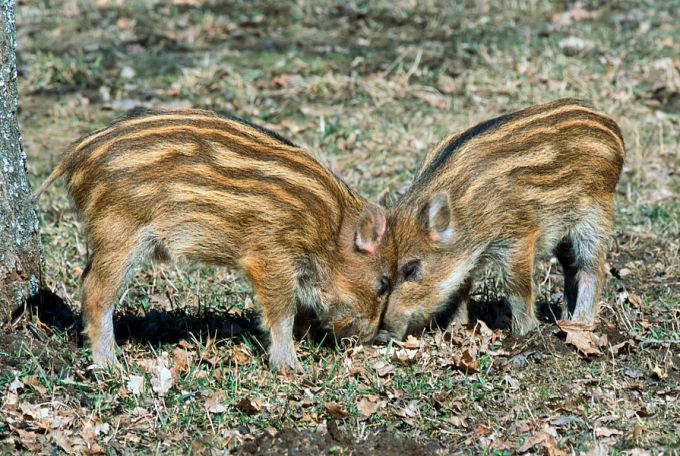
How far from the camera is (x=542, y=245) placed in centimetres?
608

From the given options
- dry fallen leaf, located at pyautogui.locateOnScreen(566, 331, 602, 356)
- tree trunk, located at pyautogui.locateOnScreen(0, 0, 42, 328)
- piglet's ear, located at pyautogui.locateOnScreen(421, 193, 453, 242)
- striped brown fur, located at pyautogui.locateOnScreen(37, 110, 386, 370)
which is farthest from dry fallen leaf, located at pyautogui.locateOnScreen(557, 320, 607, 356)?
tree trunk, located at pyautogui.locateOnScreen(0, 0, 42, 328)

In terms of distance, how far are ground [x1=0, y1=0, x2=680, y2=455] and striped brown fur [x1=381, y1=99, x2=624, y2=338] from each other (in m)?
0.25

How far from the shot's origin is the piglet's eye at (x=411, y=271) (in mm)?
5914

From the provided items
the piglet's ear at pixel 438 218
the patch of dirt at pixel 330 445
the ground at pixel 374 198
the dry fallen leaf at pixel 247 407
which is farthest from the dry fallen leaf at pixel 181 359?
the piglet's ear at pixel 438 218

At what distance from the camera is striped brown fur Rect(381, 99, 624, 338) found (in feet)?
19.1

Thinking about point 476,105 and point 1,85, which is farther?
point 476,105

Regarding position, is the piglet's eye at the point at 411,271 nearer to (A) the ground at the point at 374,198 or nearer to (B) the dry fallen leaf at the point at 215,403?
(A) the ground at the point at 374,198

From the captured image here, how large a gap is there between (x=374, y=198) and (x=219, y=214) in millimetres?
2812

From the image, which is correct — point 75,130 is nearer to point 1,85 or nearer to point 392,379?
point 1,85

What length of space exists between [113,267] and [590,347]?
2.56 meters

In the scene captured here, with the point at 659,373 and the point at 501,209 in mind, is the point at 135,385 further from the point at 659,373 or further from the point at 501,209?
the point at 659,373

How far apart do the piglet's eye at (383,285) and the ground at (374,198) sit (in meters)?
0.35

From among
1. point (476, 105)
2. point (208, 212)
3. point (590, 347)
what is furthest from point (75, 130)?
point (590, 347)

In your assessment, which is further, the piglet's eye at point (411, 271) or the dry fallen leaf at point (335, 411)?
the piglet's eye at point (411, 271)
